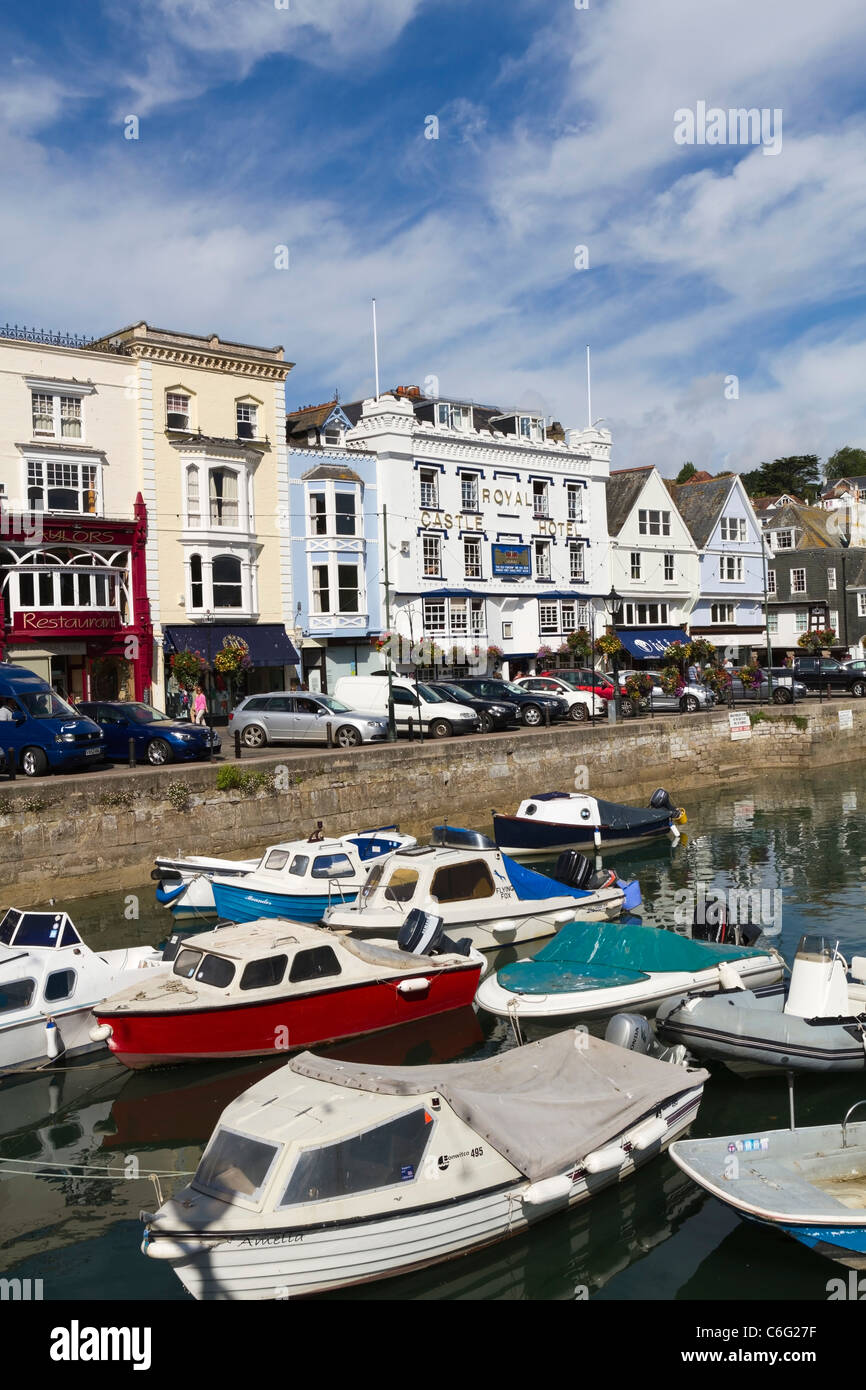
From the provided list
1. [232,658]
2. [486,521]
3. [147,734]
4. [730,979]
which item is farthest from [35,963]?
[486,521]

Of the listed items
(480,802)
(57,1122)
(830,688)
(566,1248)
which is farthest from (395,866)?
(830,688)

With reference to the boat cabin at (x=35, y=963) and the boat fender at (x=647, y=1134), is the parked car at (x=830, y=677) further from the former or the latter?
the boat fender at (x=647, y=1134)

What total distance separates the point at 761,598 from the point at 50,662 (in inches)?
1669

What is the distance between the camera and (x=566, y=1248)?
33.8 feet

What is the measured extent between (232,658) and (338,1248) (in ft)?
97.0

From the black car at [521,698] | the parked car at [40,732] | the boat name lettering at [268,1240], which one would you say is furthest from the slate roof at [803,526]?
the boat name lettering at [268,1240]

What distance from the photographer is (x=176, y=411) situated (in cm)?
3997

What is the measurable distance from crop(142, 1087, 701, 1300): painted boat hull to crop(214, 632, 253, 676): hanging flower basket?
2867cm

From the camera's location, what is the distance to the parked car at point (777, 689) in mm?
46219

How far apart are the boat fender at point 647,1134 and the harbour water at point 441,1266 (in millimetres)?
600

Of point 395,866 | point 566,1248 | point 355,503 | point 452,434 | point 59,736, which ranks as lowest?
point 566,1248

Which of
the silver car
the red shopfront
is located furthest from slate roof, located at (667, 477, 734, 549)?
the silver car

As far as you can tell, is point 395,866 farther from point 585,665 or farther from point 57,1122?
point 585,665

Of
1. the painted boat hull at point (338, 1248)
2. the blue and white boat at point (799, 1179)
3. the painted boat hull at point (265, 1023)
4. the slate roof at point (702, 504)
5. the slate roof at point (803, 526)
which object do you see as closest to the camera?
the painted boat hull at point (338, 1248)
